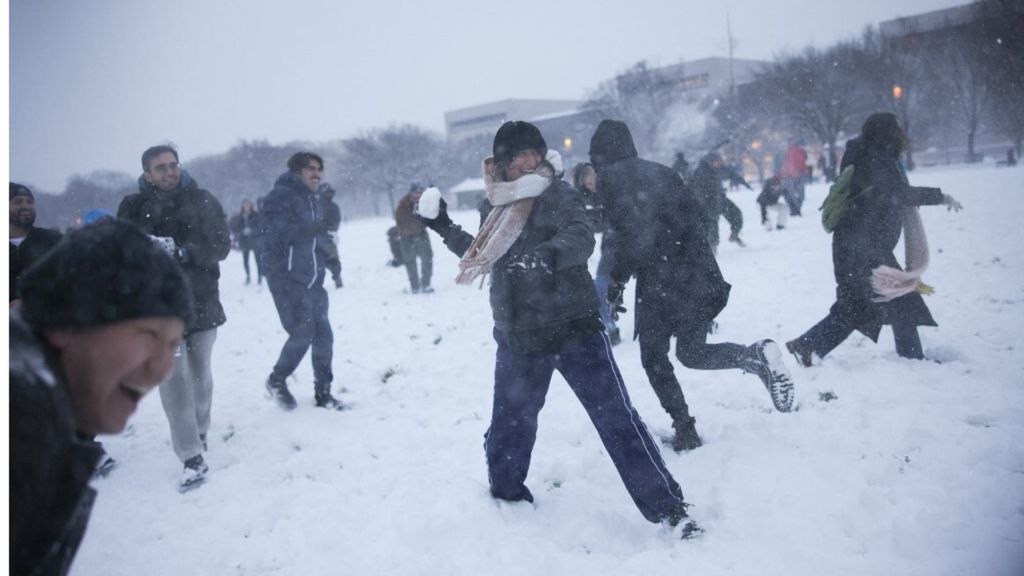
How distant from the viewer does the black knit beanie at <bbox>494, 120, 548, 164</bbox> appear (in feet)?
9.84

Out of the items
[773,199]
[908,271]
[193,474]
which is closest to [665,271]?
[908,271]

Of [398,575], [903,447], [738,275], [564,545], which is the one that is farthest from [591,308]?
[738,275]

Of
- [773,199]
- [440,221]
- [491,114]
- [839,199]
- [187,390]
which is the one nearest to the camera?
[440,221]

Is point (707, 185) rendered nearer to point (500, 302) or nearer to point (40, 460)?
point (500, 302)

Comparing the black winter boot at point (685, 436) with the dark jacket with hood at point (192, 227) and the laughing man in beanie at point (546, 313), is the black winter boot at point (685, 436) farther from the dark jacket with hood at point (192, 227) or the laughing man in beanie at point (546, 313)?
the dark jacket with hood at point (192, 227)

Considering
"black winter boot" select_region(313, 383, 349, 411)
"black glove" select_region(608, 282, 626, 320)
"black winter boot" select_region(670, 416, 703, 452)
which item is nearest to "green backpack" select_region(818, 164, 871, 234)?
"black glove" select_region(608, 282, 626, 320)

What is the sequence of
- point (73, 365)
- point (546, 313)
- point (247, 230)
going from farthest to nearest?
Result: point (247, 230), point (546, 313), point (73, 365)

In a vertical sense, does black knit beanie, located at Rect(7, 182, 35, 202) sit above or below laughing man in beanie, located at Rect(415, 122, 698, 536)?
above

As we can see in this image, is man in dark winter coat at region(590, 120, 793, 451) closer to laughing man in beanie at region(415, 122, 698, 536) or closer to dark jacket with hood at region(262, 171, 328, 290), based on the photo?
laughing man in beanie at region(415, 122, 698, 536)

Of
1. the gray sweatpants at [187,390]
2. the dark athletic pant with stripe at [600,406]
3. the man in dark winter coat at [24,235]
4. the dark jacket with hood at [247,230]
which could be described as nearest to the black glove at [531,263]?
the dark athletic pant with stripe at [600,406]

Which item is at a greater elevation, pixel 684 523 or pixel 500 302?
pixel 500 302

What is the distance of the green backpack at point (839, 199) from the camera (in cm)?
466

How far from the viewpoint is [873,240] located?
15.1 ft

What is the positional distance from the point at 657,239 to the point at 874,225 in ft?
7.07
